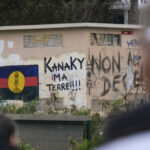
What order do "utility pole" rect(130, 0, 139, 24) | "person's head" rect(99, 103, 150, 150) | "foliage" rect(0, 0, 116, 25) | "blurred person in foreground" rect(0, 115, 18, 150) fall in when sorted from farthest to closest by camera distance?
1. "foliage" rect(0, 0, 116, 25)
2. "utility pole" rect(130, 0, 139, 24)
3. "blurred person in foreground" rect(0, 115, 18, 150)
4. "person's head" rect(99, 103, 150, 150)

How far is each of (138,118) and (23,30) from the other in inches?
600

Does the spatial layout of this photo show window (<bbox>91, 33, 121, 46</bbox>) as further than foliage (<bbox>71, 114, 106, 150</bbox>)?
Yes

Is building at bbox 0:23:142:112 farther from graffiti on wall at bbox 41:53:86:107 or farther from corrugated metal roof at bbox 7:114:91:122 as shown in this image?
corrugated metal roof at bbox 7:114:91:122

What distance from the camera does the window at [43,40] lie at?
16484 millimetres

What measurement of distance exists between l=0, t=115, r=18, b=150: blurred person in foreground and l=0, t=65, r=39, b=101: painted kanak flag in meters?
14.4

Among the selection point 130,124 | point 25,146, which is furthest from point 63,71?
point 130,124

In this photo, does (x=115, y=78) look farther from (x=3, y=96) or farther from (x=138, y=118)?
(x=138, y=118)

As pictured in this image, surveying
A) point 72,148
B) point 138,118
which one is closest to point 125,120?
point 138,118

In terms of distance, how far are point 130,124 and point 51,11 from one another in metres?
26.1

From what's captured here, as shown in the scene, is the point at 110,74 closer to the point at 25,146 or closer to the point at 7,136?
the point at 25,146

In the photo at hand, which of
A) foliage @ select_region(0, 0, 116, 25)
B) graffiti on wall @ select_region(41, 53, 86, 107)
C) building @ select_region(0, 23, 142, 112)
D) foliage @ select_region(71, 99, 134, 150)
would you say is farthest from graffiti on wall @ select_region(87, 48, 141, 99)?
foliage @ select_region(0, 0, 116, 25)

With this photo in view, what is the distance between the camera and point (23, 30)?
1661 cm

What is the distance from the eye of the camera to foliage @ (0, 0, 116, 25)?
1067 inches

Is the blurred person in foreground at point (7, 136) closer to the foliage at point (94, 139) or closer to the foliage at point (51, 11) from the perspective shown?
the foliage at point (94, 139)
